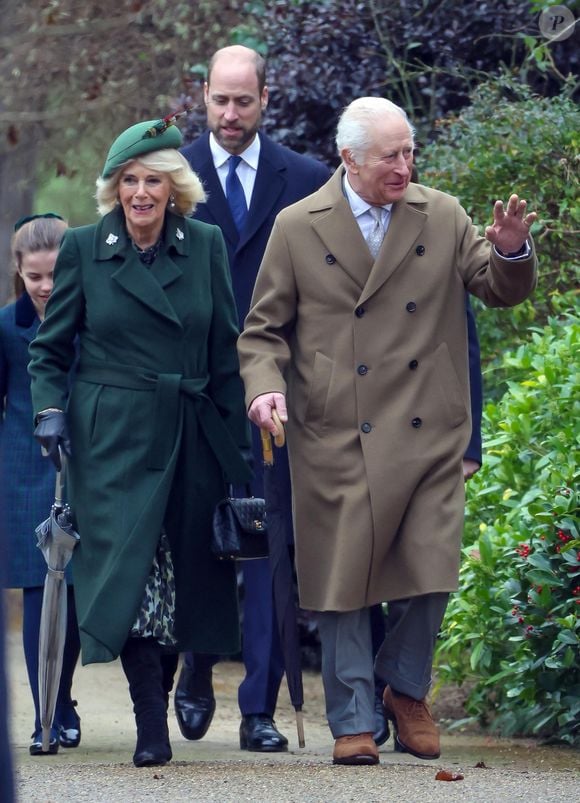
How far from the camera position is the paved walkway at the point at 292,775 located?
4625 mm

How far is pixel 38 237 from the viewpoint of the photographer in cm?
623

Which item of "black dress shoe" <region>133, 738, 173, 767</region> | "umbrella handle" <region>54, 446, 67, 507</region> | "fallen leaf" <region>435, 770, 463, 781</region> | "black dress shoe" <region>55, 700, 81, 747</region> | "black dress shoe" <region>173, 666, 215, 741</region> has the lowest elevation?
"black dress shoe" <region>55, 700, 81, 747</region>

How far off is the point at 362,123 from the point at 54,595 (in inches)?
63.2

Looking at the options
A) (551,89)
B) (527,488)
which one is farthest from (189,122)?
(527,488)

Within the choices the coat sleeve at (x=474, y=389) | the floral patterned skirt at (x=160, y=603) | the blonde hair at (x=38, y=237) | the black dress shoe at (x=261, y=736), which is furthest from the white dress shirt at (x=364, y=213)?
the black dress shoe at (x=261, y=736)

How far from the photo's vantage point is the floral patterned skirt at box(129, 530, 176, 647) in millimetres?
5320

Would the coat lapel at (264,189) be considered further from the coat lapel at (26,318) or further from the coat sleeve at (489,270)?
the coat sleeve at (489,270)

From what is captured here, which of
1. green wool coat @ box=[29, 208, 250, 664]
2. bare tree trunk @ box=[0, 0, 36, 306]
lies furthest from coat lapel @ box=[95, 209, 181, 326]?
bare tree trunk @ box=[0, 0, 36, 306]

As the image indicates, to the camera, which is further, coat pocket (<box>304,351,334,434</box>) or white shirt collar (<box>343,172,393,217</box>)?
white shirt collar (<box>343,172,393,217</box>)

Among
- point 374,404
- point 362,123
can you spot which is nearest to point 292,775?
point 374,404

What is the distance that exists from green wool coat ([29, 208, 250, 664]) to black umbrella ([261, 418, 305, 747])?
130mm

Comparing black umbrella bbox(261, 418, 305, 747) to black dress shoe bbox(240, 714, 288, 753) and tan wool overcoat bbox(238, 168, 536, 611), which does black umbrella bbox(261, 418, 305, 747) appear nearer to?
tan wool overcoat bbox(238, 168, 536, 611)

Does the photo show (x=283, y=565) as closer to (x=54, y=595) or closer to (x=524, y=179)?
(x=54, y=595)

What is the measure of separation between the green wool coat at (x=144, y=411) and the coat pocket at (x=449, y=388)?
652 mm
